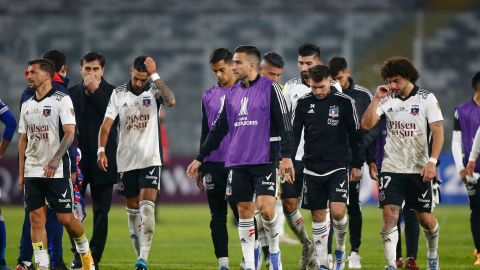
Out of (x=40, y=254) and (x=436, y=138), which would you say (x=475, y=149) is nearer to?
(x=436, y=138)

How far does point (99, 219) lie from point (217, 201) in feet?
5.23

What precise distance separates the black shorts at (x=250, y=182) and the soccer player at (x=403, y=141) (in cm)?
133

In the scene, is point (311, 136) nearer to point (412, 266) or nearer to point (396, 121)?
point (396, 121)

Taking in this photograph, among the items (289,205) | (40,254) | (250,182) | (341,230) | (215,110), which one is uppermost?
(215,110)

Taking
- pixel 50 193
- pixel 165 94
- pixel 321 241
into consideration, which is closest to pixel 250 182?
pixel 321 241

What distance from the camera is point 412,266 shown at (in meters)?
13.6

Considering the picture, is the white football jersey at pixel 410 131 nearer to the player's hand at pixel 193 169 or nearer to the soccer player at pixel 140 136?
the player's hand at pixel 193 169

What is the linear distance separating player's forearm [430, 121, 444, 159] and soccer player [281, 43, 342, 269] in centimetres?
146

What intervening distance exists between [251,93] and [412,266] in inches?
139

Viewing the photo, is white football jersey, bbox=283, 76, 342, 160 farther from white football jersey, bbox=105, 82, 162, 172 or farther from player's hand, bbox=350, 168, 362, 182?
white football jersey, bbox=105, 82, 162, 172

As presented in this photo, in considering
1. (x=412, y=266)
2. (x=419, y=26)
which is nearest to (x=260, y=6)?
(x=419, y=26)

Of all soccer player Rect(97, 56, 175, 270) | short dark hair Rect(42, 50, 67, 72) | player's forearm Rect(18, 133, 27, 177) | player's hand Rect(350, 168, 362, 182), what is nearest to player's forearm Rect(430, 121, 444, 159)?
player's hand Rect(350, 168, 362, 182)

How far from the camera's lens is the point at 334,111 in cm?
1220

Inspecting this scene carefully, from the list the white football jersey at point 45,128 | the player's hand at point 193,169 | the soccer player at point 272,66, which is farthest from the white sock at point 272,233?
the soccer player at point 272,66
